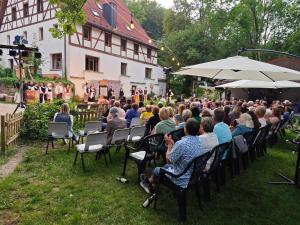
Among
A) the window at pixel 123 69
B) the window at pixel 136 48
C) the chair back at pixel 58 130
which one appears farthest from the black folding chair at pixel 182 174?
the window at pixel 136 48

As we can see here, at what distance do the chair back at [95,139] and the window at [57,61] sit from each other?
1961 centimetres

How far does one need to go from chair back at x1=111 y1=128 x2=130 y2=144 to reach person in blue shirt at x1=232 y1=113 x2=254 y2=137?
238 centimetres

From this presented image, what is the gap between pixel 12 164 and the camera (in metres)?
6.25

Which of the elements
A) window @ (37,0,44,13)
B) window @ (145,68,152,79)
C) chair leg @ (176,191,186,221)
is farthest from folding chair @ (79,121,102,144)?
window @ (145,68,152,79)

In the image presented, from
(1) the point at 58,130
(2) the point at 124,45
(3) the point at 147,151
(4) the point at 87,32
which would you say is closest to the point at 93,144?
(3) the point at 147,151

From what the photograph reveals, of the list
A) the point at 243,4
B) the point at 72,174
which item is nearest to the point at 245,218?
the point at 72,174

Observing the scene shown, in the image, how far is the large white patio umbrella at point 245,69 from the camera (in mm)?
5930

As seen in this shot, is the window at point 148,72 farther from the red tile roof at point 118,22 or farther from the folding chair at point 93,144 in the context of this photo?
the folding chair at point 93,144

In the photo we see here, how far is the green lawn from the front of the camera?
395 centimetres

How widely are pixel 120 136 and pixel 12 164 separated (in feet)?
7.98

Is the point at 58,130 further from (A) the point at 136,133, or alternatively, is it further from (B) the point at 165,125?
(B) the point at 165,125

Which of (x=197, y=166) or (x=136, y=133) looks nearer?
(x=197, y=166)

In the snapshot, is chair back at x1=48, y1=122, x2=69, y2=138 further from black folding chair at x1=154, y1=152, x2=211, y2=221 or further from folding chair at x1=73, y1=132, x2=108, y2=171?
black folding chair at x1=154, y1=152, x2=211, y2=221

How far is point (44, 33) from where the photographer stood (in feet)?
81.6
